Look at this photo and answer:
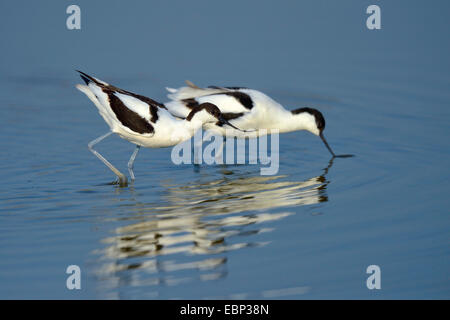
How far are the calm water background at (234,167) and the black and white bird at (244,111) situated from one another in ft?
1.08

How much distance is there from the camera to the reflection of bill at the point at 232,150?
30.5 ft

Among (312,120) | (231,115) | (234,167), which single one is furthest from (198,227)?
(312,120)

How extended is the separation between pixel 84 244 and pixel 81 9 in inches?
350

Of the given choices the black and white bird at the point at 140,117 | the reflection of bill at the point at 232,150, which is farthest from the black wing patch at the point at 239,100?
the black and white bird at the point at 140,117

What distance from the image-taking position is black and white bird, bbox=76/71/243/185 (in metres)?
7.98

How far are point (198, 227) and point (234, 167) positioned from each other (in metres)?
2.51

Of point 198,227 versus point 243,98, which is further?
point 243,98

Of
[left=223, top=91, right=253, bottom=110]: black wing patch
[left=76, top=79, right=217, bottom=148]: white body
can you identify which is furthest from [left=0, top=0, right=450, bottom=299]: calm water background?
[left=223, top=91, right=253, bottom=110]: black wing patch

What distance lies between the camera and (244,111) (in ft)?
30.8

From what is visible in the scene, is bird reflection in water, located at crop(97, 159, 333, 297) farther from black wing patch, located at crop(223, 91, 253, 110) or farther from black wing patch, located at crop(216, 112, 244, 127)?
black wing patch, located at crop(223, 91, 253, 110)

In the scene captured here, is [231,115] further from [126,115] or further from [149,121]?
[126,115]

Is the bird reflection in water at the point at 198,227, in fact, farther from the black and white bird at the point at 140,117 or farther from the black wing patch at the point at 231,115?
the black wing patch at the point at 231,115

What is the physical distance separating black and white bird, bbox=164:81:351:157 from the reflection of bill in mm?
121

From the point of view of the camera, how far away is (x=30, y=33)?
46.6ft
